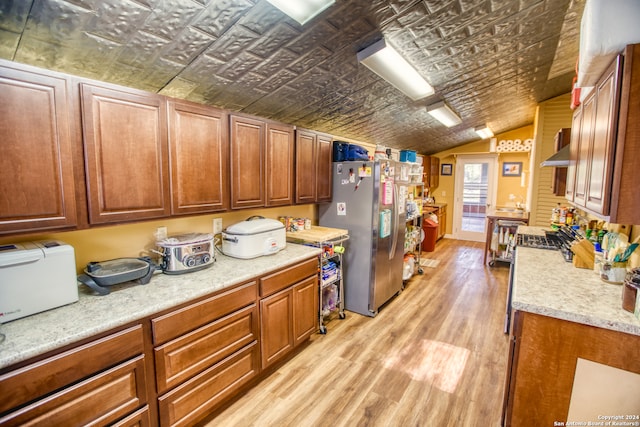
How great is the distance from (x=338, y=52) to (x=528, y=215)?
177 inches

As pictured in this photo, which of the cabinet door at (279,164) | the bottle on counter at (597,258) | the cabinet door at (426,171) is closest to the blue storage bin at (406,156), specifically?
the cabinet door at (279,164)

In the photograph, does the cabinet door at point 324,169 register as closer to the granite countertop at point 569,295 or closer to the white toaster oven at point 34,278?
the granite countertop at point 569,295

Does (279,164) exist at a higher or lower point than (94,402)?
higher

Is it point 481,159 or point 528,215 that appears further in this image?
point 481,159

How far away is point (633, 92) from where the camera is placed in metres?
1.14

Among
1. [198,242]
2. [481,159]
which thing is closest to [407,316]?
[198,242]

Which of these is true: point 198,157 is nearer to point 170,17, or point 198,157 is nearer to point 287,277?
point 170,17

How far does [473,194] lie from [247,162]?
644 cm

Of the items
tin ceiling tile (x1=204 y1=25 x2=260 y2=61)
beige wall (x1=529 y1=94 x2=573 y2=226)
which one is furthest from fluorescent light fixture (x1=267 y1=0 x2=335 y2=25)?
beige wall (x1=529 y1=94 x2=573 y2=226)

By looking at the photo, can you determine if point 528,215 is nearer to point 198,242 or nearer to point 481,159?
point 481,159

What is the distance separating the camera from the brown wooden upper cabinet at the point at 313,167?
2812 mm

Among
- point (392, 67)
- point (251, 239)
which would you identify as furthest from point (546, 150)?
point (251, 239)

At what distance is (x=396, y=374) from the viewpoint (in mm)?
2285

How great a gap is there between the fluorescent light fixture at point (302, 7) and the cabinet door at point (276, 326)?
71.0 inches
